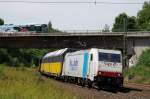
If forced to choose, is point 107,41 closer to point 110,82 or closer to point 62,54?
point 62,54

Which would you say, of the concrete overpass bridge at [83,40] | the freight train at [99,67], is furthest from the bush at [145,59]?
the freight train at [99,67]

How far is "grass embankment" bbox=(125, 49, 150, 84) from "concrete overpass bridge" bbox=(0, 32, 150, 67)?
2.82 metres

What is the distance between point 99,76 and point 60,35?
134 feet

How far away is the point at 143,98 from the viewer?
1076 inches

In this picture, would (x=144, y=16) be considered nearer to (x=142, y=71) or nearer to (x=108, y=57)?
(x=142, y=71)

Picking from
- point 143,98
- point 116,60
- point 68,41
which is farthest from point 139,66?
point 143,98

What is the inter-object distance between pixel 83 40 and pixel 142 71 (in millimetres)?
16551

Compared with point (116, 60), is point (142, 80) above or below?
below

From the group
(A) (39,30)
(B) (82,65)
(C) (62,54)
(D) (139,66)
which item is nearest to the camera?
(B) (82,65)

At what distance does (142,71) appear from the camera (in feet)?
196

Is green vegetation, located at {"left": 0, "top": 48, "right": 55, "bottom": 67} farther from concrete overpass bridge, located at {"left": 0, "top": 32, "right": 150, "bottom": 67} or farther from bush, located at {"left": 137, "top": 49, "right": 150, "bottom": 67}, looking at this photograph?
bush, located at {"left": 137, "top": 49, "right": 150, "bottom": 67}

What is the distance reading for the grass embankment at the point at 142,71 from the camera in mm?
56231

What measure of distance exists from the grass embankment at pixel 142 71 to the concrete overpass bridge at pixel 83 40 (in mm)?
2815

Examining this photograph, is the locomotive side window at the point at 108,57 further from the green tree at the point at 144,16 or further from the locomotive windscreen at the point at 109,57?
the green tree at the point at 144,16
